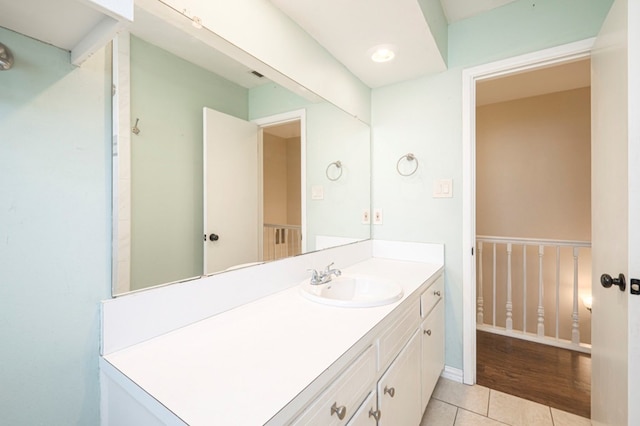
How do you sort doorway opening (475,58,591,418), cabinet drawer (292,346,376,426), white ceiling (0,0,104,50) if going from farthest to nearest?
doorway opening (475,58,591,418)
cabinet drawer (292,346,376,426)
white ceiling (0,0,104,50)

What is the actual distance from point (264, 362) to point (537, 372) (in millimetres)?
2266

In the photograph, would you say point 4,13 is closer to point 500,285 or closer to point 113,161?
point 113,161

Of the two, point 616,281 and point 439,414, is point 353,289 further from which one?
point 616,281

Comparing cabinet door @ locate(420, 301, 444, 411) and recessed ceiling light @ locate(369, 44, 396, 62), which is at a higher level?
recessed ceiling light @ locate(369, 44, 396, 62)

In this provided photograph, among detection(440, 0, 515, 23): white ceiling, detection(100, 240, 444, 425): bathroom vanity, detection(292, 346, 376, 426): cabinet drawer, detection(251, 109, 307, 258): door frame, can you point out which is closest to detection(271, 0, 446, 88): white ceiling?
detection(440, 0, 515, 23): white ceiling

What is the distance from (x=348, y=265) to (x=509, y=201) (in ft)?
9.40

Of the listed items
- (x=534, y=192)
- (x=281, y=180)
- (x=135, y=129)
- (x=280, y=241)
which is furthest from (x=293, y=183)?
(x=534, y=192)

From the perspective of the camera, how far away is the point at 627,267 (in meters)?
1.04

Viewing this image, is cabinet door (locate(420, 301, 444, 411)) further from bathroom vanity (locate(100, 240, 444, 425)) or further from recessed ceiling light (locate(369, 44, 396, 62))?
recessed ceiling light (locate(369, 44, 396, 62))

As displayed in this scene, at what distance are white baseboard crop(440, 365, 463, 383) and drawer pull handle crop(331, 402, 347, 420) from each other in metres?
1.52

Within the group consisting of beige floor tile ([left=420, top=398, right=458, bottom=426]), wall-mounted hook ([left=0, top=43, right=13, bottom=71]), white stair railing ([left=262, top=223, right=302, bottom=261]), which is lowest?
beige floor tile ([left=420, top=398, right=458, bottom=426])

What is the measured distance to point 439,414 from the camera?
1.63m

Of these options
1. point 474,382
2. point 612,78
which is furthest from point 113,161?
point 474,382

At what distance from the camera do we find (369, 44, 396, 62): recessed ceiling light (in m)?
1.66
